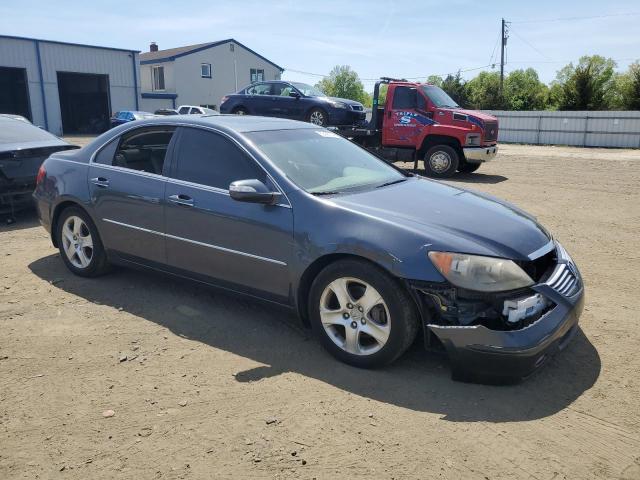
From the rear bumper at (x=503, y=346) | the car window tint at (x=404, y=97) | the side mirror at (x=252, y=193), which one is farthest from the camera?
the car window tint at (x=404, y=97)

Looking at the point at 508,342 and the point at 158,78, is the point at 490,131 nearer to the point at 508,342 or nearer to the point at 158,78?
the point at 508,342

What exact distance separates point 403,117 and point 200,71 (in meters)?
33.1

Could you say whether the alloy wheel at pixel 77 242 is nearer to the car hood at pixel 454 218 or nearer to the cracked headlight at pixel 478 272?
the car hood at pixel 454 218

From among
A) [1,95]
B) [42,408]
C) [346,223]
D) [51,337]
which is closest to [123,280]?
[51,337]

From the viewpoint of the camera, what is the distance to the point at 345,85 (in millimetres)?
89312

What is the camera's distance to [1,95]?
36062 mm

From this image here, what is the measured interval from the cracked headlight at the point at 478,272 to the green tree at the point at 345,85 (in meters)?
86.9

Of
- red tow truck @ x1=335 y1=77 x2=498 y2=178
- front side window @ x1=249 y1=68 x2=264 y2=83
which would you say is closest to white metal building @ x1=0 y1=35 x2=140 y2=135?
front side window @ x1=249 y1=68 x2=264 y2=83

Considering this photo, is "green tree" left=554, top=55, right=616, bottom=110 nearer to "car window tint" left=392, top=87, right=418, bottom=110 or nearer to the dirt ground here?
"car window tint" left=392, top=87, right=418, bottom=110

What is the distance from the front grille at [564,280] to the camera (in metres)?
3.40

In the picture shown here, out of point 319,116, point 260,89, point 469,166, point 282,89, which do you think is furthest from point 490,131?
point 260,89

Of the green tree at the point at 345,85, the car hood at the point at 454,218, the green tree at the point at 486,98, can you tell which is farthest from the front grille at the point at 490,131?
the green tree at the point at 345,85

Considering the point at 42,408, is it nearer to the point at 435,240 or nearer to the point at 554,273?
the point at 435,240

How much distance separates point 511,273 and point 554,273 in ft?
1.67
